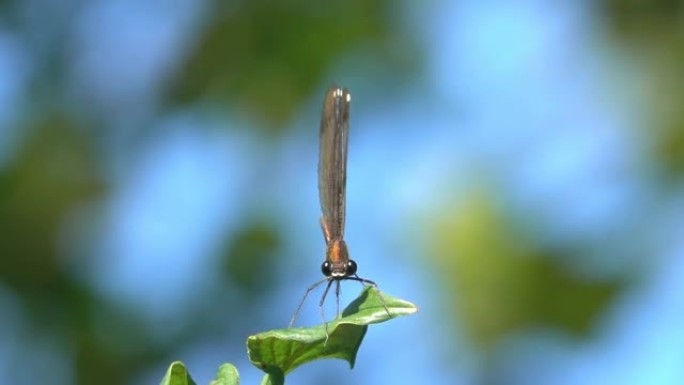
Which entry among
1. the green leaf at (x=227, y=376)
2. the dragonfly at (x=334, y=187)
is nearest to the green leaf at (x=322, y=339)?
the green leaf at (x=227, y=376)

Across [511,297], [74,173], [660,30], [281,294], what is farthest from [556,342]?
[74,173]

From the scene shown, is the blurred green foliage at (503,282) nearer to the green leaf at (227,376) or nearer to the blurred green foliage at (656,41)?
the blurred green foliage at (656,41)

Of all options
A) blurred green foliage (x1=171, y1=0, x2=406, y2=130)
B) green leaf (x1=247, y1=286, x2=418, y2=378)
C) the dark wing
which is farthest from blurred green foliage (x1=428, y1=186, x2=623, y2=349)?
green leaf (x1=247, y1=286, x2=418, y2=378)

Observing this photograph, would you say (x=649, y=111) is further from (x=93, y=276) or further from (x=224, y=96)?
(x=93, y=276)

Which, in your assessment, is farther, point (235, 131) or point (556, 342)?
point (235, 131)

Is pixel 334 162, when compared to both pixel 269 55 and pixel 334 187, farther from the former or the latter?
pixel 269 55

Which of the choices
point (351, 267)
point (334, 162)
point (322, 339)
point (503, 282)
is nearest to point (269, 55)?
point (503, 282)

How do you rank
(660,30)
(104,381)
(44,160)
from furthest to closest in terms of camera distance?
(660,30) → (44,160) → (104,381)
